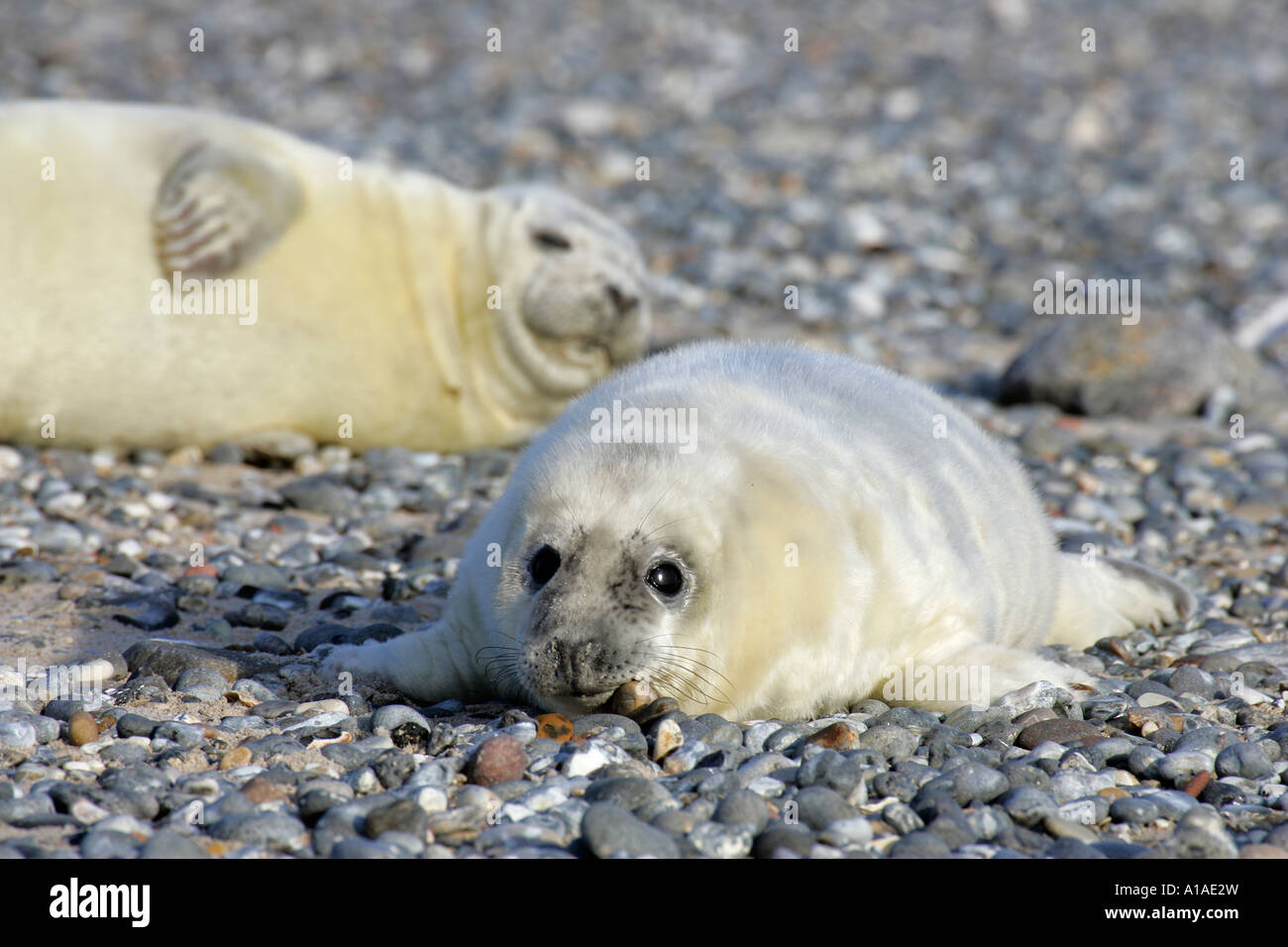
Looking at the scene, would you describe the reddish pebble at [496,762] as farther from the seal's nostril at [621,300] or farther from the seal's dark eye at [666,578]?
the seal's nostril at [621,300]

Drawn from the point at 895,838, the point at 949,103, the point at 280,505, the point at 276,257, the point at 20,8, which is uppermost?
the point at 20,8

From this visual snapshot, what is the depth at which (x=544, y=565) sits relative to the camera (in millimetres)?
3285

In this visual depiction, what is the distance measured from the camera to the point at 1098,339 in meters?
7.31

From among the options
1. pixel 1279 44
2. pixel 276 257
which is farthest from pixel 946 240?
pixel 1279 44

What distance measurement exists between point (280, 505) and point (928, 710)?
9.85 ft

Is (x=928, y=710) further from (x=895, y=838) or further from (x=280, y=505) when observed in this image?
(x=280, y=505)

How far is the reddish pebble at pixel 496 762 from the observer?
2998 mm

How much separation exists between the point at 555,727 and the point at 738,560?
1.72ft

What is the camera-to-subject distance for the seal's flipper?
613 centimetres

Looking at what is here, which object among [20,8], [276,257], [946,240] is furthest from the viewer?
[20,8]

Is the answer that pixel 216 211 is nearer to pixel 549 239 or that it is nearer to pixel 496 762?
pixel 549 239

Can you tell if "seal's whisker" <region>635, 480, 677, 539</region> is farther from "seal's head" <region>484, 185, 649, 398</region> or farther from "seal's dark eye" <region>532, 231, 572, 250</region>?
"seal's dark eye" <region>532, 231, 572, 250</region>

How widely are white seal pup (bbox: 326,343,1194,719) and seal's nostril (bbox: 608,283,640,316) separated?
3024 millimetres

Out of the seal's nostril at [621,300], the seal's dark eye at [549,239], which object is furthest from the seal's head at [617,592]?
the seal's dark eye at [549,239]
